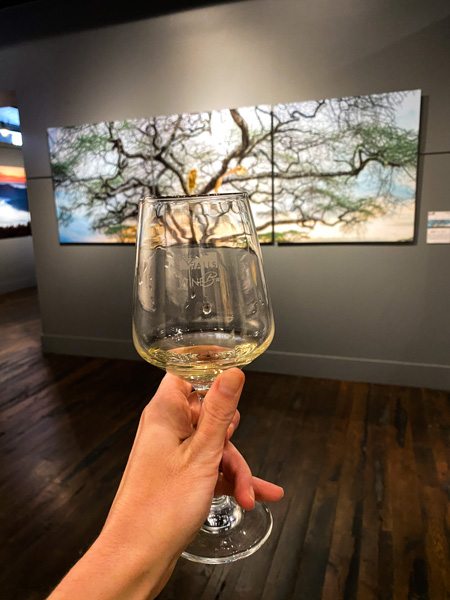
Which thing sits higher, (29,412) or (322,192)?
(322,192)

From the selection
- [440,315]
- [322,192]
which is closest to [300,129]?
[322,192]

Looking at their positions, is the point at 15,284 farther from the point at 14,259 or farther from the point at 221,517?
the point at 221,517

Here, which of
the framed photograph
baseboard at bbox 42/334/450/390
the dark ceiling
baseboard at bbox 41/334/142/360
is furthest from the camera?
the framed photograph

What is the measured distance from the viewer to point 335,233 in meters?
3.42

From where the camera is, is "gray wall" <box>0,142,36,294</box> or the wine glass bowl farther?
"gray wall" <box>0,142,36,294</box>

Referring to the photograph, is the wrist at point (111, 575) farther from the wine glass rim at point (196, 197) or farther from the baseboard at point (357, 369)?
the baseboard at point (357, 369)

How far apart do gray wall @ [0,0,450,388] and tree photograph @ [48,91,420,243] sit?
4.4 inches

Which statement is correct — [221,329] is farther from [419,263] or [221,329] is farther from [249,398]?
[419,263]

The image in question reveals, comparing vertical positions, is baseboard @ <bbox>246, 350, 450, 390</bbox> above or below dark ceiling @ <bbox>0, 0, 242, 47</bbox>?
below

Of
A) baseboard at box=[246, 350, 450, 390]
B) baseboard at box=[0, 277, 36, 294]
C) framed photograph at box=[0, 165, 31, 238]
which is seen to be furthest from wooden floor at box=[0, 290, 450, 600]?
framed photograph at box=[0, 165, 31, 238]

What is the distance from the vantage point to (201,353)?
815mm

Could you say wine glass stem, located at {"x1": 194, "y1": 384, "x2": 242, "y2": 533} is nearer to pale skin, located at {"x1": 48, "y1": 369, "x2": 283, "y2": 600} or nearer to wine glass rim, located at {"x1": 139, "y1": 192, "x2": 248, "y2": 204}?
pale skin, located at {"x1": 48, "y1": 369, "x2": 283, "y2": 600}

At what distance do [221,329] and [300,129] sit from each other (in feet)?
9.58

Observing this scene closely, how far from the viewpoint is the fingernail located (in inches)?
28.5
